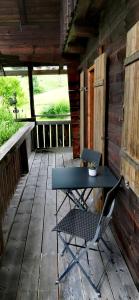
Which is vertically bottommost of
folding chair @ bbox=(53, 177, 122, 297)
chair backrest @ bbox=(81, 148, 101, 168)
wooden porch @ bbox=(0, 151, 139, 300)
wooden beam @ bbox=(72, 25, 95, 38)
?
wooden porch @ bbox=(0, 151, 139, 300)

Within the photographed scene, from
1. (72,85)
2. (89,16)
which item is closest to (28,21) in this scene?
(72,85)

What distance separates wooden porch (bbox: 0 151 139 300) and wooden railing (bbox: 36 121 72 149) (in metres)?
3.52

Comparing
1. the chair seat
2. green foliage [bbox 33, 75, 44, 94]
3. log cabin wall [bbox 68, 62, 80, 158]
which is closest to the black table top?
the chair seat

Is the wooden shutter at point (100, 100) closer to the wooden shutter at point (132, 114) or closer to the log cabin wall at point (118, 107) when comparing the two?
the log cabin wall at point (118, 107)

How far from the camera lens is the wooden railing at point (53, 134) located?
6.75 metres

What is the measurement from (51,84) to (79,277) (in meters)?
5.65

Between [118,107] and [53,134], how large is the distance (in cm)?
461

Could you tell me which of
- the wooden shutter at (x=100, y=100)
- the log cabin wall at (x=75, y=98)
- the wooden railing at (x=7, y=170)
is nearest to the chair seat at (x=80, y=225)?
the wooden railing at (x=7, y=170)

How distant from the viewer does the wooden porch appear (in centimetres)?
191

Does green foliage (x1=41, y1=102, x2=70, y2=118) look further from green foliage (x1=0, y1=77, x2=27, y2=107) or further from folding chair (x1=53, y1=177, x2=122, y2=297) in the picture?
folding chair (x1=53, y1=177, x2=122, y2=297)

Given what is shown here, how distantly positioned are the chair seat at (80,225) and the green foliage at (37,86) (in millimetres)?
5163

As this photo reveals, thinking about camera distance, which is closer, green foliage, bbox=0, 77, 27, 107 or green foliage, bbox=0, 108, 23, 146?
green foliage, bbox=0, 108, 23, 146

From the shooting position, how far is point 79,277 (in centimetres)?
206

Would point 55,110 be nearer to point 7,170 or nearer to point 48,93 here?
point 48,93
